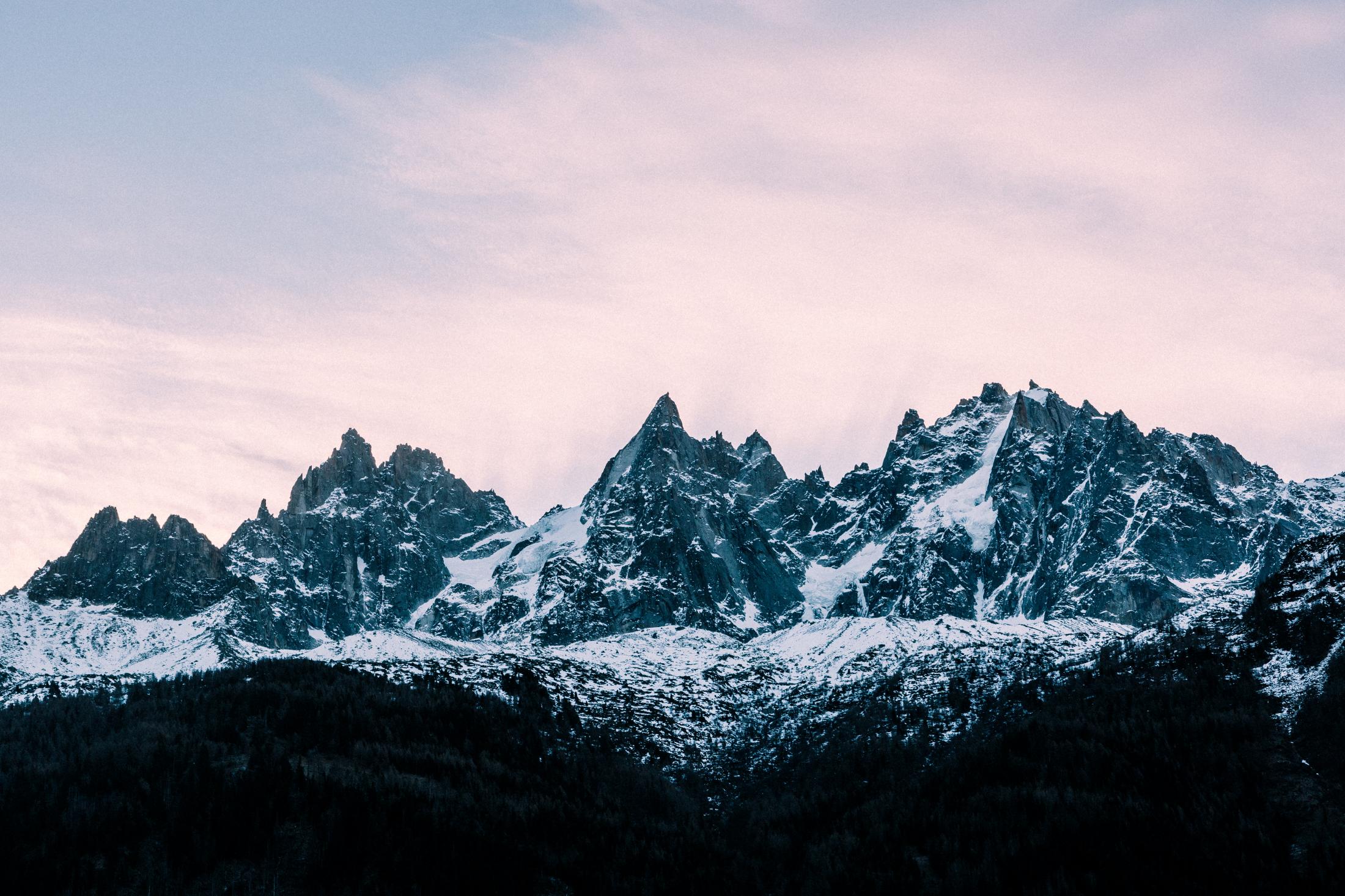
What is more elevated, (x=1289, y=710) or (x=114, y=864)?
(x=1289, y=710)

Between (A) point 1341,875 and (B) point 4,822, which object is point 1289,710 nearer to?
(A) point 1341,875

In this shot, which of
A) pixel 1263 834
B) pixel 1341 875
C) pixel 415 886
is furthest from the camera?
pixel 415 886

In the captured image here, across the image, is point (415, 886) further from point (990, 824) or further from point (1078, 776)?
point (1078, 776)

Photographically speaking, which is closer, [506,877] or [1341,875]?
[1341,875]

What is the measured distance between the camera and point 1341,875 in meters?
157

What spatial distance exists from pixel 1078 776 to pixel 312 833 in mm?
111895

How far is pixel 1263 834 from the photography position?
170125 millimetres

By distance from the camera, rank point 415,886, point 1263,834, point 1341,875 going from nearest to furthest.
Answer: point 1341,875 → point 1263,834 → point 415,886

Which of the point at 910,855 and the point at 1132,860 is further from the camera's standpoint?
the point at 910,855

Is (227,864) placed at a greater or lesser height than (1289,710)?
lesser

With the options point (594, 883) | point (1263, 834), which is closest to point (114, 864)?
Answer: point (594, 883)

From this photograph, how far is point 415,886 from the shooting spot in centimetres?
18950

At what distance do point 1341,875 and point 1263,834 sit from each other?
13.9 meters

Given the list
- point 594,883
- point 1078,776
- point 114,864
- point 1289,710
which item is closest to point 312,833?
point 114,864
